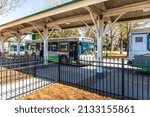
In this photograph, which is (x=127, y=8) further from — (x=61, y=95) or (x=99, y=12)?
(x=61, y=95)

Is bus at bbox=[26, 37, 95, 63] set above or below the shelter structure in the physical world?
below

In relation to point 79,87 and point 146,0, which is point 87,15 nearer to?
point 146,0

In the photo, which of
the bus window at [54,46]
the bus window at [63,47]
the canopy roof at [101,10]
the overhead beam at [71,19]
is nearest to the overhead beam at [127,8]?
the canopy roof at [101,10]

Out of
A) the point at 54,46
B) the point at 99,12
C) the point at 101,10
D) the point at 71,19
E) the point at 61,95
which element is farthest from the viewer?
the point at 54,46

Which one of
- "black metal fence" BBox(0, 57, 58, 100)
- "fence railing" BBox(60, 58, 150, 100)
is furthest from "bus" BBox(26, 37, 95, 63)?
"fence railing" BBox(60, 58, 150, 100)

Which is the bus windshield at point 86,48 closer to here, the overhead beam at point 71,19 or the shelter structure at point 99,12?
the overhead beam at point 71,19

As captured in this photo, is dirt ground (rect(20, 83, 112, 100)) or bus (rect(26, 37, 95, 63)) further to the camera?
bus (rect(26, 37, 95, 63))

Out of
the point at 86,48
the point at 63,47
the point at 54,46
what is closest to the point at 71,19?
the point at 86,48

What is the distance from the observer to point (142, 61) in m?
12.7

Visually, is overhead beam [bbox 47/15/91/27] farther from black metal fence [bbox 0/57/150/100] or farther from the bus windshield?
black metal fence [bbox 0/57/150/100]

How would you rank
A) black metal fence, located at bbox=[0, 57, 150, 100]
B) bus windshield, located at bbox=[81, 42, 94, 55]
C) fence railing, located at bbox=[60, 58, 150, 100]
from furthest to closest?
bus windshield, located at bbox=[81, 42, 94, 55], black metal fence, located at bbox=[0, 57, 150, 100], fence railing, located at bbox=[60, 58, 150, 100]

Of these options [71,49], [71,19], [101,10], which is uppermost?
[101,10]

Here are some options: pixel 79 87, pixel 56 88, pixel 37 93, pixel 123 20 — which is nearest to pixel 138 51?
pixel 123 20

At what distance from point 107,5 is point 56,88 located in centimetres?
631
